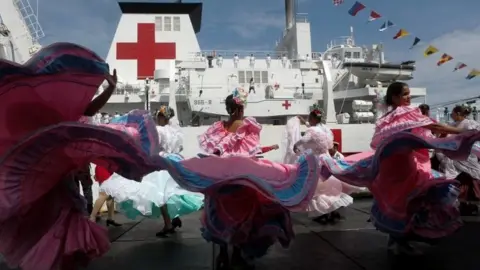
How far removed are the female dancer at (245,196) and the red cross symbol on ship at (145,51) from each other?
16689 mm

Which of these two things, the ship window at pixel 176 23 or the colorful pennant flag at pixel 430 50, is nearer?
the colorful pennant flag at pixel 430 50

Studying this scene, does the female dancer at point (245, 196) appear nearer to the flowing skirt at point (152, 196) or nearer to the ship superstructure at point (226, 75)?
the flowing skirt at point (152, 196)

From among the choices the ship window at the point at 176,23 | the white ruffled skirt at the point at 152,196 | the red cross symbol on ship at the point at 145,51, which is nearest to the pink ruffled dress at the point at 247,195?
the white ruffled skirt at the point at 152,196

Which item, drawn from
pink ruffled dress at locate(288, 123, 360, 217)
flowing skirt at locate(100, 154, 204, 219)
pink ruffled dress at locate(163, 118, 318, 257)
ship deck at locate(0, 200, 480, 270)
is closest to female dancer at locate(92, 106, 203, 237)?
flowing skirt at locate(100, 154, 204, 219)

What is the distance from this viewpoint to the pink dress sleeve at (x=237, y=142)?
3.40 meters

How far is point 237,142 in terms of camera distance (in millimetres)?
3436

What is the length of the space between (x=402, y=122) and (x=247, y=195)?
1.38 metres

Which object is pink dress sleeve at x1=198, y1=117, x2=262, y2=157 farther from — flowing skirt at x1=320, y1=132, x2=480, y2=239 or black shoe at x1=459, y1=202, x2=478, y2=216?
black shoe at x1=459, y1=202, x2=478, y2=216

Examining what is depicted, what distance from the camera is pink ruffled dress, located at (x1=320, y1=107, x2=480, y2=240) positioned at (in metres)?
3.05

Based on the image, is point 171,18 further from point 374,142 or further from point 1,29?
point 374,142

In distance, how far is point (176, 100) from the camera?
50.5ft

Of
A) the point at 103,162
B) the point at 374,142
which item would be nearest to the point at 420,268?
the point at 374,142

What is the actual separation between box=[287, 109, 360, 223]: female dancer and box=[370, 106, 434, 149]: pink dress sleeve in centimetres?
178

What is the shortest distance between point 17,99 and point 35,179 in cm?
48
